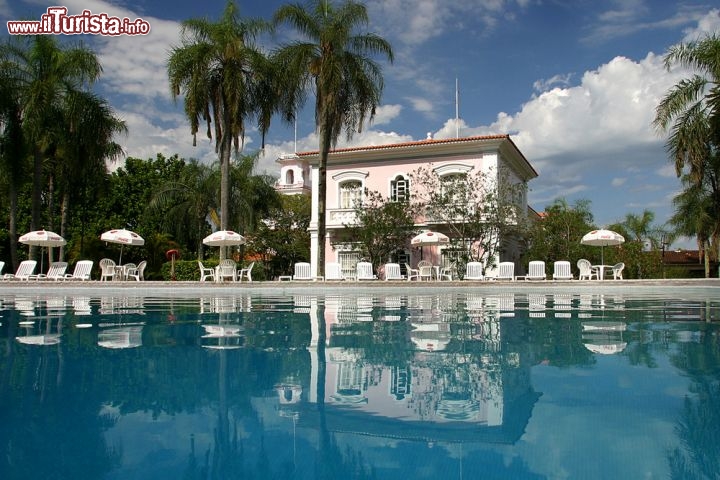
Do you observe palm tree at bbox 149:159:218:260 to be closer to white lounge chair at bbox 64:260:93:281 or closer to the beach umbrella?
the beach umbrella

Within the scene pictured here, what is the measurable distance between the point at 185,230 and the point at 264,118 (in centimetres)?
1276

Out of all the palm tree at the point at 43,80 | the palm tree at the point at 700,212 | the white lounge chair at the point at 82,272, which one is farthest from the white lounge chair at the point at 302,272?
the palm tree at the point at 700,212

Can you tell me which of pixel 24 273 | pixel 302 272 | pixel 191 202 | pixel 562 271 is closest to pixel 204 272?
pixel 302 272

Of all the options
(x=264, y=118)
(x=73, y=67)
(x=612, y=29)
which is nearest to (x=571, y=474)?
(x=612, y=29)

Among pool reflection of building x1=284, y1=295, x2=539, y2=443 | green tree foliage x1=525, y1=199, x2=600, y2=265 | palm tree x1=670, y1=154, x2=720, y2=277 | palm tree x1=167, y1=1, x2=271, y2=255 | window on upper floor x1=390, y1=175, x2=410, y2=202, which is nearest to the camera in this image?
pool reflection of building x1=284, y1=295, x2=539, y2=443

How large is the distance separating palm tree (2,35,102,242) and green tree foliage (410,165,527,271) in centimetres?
A: 1617

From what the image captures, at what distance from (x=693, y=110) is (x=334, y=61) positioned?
40.9 feet

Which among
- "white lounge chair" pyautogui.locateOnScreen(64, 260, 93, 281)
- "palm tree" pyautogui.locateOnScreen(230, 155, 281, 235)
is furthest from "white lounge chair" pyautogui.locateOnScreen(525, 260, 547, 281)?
"white lounge chair" pyautogui.locateOnScreen(64, 260, 93, 281)

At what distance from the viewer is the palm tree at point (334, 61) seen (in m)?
22.2

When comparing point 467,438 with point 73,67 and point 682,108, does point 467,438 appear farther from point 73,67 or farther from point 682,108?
point 73,67

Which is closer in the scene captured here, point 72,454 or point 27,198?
point 72,454

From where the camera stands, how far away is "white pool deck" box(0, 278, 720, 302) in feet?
56.9

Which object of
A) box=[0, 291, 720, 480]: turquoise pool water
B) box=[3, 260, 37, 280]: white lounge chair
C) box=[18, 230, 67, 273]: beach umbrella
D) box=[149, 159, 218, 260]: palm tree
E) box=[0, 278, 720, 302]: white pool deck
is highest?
box=[149, 159, 218, 260]: palm tree

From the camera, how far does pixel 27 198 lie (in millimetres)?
37688
